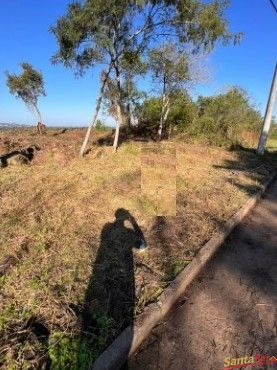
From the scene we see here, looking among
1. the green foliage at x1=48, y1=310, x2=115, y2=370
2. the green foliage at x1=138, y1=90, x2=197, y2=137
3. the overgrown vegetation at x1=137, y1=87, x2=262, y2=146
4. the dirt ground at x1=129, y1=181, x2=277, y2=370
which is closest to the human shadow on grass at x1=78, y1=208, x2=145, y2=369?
the green foliage at x1=48, y1=310, x2=115, y2=370

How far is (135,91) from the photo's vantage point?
16.2 metres

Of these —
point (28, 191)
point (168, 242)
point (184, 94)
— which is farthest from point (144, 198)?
point (184, 94)

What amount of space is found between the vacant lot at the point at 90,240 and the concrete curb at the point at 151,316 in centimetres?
9

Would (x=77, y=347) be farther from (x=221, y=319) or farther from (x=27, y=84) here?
(x=27, y=84)

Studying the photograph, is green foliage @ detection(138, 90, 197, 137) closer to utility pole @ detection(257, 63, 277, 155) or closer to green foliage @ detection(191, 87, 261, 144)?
green foliage @ detection(191, 87, 261, 144)

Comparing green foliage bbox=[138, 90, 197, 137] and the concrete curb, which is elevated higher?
green foliage bbox=[138, 90, 197, 137]

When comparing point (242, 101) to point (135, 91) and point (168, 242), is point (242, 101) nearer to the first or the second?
point (135, 91)

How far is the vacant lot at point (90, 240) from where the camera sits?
2693 millimetres

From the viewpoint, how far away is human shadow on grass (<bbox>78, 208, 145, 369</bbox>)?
261 centimetres

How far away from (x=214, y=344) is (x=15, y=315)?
1.82 metres

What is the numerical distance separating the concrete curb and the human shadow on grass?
2 centimetres

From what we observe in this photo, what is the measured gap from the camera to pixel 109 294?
3.22m

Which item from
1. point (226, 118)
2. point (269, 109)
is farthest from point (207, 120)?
point (269, 109)

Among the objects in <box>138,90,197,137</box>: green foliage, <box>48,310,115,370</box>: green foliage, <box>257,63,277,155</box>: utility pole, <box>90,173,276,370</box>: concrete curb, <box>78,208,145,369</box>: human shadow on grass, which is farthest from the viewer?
<box>138,90,197,137</box>: green foliage
